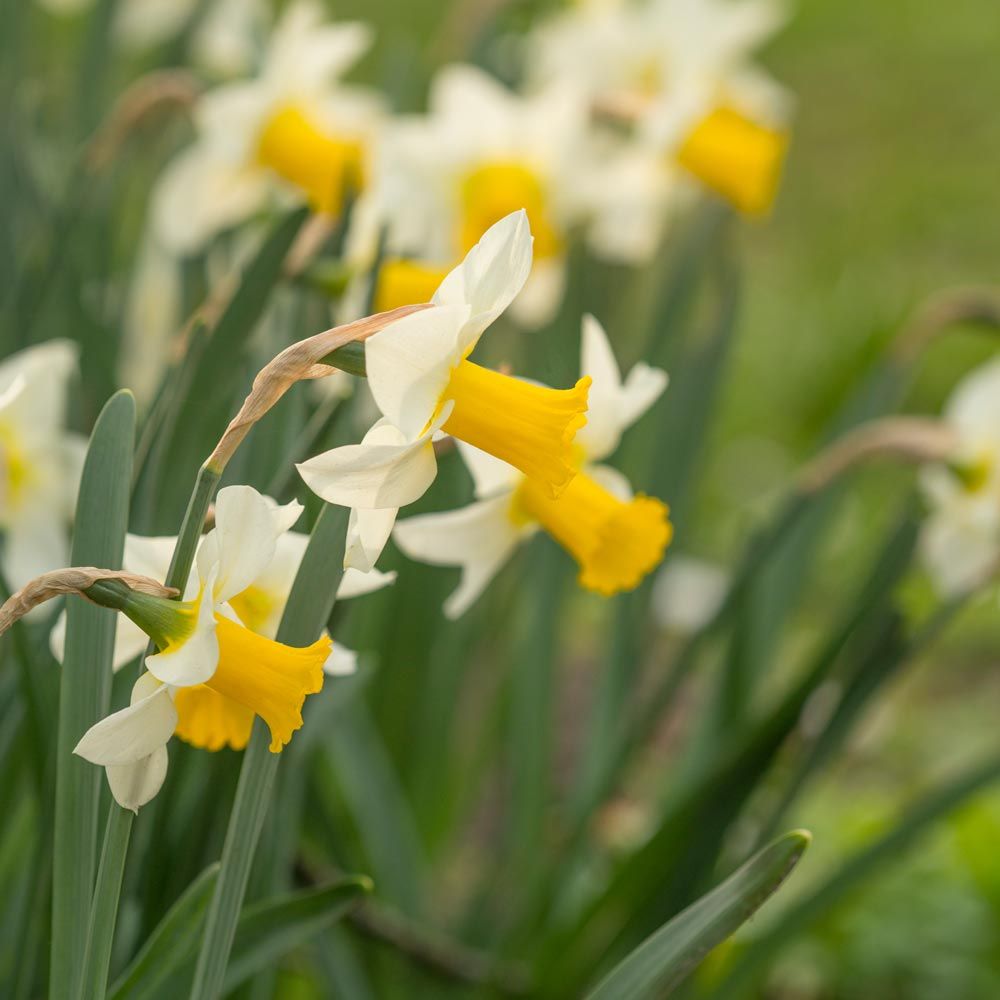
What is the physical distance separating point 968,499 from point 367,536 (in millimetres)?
768

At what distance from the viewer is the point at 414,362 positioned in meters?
0.57

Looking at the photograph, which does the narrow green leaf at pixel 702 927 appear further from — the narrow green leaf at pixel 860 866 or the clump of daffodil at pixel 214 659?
the narrow green leaf at pixel 860 866

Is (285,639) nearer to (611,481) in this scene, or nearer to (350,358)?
(350,358)

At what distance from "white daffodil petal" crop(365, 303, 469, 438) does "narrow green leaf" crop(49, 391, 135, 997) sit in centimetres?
14

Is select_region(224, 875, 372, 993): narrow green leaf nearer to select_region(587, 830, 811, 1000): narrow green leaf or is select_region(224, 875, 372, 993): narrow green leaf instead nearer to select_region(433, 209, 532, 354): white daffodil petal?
select_region(587, 830, 811, 1000): narrow green leaf

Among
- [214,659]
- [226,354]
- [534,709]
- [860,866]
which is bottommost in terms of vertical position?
[534,709]

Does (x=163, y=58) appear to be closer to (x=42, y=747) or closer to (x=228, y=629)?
(x=42, y=747)

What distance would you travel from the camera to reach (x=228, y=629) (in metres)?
0.58

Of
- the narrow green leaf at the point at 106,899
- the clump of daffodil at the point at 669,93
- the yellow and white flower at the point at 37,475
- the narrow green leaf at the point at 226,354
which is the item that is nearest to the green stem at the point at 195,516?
the narrow green leaf at the point at 106,899

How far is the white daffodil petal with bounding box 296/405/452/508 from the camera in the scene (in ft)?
1.82

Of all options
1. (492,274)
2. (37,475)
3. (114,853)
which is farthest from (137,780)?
(37,475)

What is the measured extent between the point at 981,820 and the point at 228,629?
1268 mm

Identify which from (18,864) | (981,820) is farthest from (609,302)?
(18,864)

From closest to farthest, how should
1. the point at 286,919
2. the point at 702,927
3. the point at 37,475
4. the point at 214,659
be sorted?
the point at 214,659, the point at 702,927, the point at 286,919, the point at 37,475
